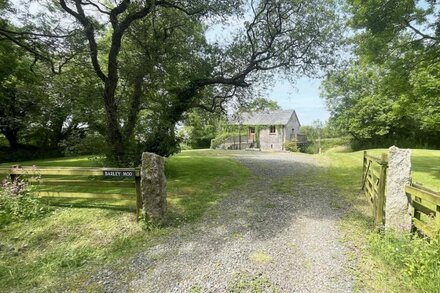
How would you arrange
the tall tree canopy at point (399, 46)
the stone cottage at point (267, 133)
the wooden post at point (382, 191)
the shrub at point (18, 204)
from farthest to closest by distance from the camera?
the stone cottage at point (267, 133) → the tall tree canopy at point (399, 46) → the shrub at point (18, 204) → the wooden post at point (382, 191)

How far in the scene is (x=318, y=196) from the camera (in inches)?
303

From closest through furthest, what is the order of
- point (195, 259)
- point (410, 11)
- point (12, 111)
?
1. point (195, 259)
2. point (410, 11)
3. point (12, 111)

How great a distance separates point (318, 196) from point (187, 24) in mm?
8541

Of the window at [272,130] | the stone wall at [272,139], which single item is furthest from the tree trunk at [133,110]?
the window at [272,130]

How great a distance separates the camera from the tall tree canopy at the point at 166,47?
9.51 meters

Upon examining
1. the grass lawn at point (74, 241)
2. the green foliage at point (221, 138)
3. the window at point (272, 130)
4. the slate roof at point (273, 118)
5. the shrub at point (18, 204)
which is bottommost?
the grass lawn at point (74, 241)

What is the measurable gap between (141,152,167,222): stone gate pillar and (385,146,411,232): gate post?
4.35 metres

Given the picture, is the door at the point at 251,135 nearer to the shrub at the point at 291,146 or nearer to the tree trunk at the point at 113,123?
the shrub at the point at 291,146

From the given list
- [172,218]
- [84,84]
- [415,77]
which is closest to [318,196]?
[172,218]

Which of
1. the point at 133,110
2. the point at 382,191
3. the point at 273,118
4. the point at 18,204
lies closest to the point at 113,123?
the point at 133,110

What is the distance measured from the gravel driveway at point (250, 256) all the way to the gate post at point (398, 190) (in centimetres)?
100

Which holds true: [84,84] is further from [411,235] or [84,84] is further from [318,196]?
[411,235]

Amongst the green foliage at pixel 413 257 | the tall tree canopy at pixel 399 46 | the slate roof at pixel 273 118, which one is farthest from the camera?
the slate roof at pixel 273 118

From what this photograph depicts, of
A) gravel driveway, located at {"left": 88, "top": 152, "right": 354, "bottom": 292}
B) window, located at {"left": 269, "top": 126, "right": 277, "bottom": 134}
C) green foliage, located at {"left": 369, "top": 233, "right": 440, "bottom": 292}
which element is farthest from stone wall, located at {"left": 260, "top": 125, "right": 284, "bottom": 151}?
green foliage, located at {"left": 369, "top": 233, "right": 440, "bottom": 292}
